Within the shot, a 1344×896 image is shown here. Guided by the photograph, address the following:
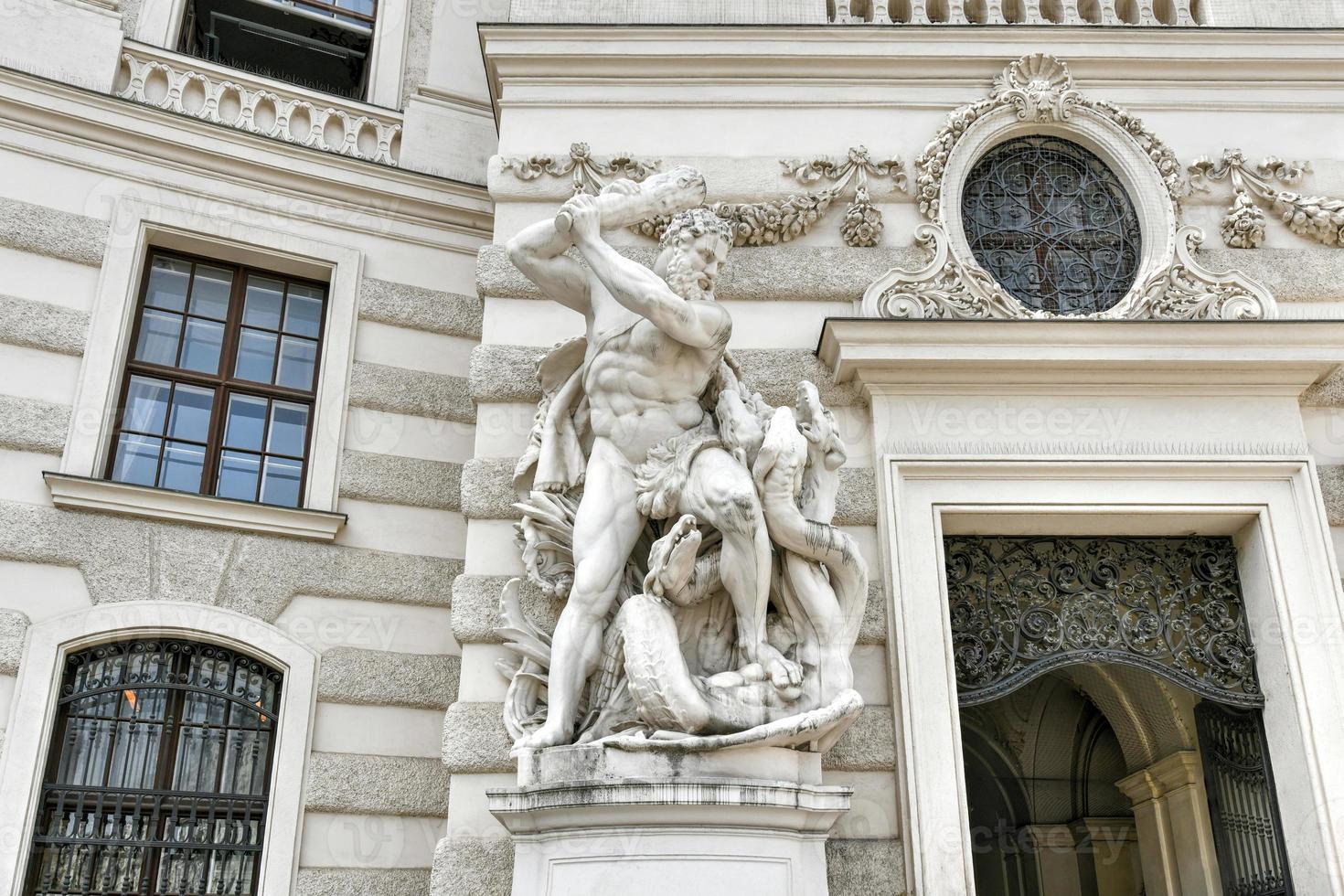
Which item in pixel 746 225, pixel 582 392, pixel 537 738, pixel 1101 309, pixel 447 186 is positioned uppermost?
pixel 447 186

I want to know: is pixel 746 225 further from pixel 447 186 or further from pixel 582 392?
pixel 447 186

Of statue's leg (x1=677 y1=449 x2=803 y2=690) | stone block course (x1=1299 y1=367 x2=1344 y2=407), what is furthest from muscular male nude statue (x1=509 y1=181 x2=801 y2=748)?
stone block course (x1=1299 y1=367 x2=1344 y2=407)

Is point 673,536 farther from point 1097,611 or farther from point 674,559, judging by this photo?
point 1097,611

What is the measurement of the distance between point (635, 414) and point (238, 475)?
12.3 ft

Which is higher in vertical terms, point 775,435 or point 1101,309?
point 1101,309

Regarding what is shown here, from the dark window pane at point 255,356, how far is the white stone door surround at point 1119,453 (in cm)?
439

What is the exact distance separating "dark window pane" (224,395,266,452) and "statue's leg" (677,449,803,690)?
412cm

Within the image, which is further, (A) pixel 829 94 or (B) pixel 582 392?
(A) pixel 829 94

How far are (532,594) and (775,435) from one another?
1849 mm

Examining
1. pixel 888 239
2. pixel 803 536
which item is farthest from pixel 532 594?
pixel 888 239

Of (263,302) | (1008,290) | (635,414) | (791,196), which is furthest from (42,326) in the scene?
(1008,290)

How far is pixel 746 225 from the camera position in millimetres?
8047

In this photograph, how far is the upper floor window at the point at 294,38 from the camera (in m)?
10.3

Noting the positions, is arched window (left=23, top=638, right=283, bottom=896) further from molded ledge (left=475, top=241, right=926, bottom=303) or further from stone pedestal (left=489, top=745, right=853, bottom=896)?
molded ledge (left=475, top=241, right=926, bottom=303)
